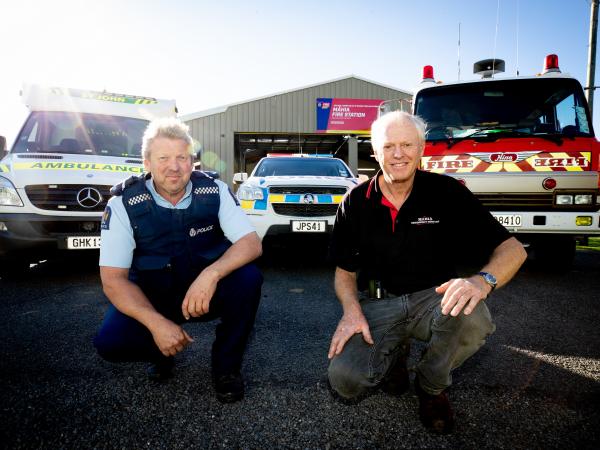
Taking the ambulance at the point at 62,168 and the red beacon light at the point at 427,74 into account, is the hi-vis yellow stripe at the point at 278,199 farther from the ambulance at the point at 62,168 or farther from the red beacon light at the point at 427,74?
the red beacon light at the point at 427,74

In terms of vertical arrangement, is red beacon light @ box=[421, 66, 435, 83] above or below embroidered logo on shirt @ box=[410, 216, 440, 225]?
above

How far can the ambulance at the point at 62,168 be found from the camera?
3865 mm

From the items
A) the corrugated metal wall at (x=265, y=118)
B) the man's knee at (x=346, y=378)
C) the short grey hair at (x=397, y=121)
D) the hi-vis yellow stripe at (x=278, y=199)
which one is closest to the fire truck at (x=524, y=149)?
the hi-vis yellow stripe at (x=278, y=199)

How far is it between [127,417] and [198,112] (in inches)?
711

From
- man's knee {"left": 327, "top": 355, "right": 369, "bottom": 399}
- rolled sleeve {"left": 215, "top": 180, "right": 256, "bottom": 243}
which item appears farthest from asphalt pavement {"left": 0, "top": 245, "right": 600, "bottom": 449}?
rolled sleeve {"left": 215, "top": 180, "right": 256, "bottom": 243}

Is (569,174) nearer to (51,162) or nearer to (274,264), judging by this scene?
(274,264)

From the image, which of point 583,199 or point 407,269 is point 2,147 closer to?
point 407,269

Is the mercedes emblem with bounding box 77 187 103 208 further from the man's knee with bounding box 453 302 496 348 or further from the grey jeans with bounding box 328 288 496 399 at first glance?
the man's knee with bounding box 453 302 496 348

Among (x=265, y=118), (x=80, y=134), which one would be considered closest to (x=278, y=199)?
(x=80, y=134)

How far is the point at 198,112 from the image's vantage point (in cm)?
1823

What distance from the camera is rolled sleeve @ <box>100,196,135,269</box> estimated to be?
1.92m

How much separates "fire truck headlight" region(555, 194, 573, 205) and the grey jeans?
2984 mm

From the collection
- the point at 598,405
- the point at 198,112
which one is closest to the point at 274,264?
the point at 598,405

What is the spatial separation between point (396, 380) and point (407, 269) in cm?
58
